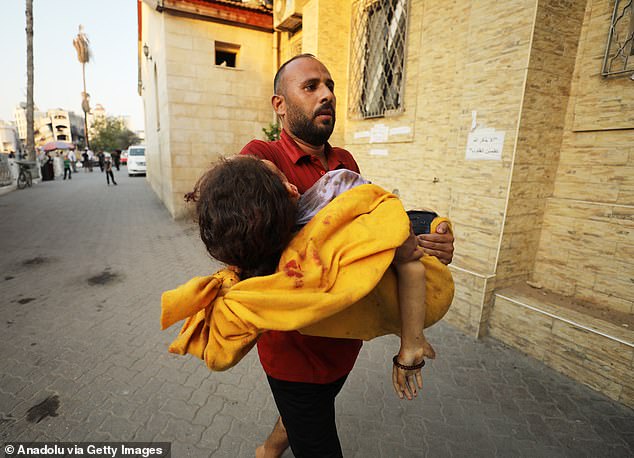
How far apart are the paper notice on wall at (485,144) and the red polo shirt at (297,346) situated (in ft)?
9.01

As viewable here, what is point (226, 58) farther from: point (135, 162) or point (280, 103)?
point (135, 162)

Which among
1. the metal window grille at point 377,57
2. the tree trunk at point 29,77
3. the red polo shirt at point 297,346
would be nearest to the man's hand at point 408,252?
the red polo shirt at point 297,346

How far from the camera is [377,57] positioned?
5.97 metres

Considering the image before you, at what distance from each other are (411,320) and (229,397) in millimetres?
2382

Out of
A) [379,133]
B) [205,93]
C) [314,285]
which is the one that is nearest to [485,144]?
[379,133]

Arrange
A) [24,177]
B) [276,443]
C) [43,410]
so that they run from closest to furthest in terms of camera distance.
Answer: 1. [276,443]
2. [43,410]
3. [24,177]

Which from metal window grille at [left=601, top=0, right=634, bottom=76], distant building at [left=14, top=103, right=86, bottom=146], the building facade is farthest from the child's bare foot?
distant building at [left=14, top=103, right=86, bottom=146]

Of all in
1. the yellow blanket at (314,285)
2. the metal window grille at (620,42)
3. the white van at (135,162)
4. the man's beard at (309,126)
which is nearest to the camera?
the yellow blanket at (314,285)

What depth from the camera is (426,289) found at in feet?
4.13

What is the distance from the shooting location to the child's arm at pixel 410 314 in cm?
116

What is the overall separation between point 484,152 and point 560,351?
214cm

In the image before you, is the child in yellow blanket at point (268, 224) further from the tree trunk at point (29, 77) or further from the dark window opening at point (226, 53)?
the tree trunk at point (29, 77)

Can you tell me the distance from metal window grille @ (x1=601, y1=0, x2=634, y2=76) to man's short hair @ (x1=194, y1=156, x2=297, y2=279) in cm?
379

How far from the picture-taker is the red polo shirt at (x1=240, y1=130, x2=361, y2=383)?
1442 mm
